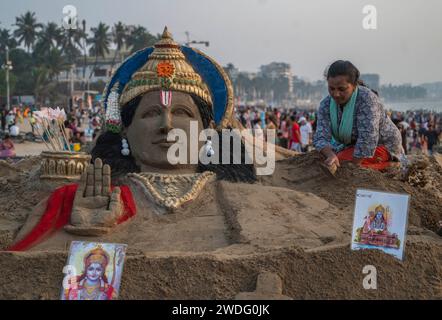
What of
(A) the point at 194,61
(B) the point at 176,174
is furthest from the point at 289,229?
(A) the point at 194,61

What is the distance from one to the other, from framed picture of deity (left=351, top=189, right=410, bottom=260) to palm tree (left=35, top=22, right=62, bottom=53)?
59849mm

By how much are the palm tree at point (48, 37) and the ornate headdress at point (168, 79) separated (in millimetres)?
56696

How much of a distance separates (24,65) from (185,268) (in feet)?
190

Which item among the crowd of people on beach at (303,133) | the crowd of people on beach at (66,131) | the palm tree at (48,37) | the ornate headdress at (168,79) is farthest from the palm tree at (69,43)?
the ornate headdress at (168,79)

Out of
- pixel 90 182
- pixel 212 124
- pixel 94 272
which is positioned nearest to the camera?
pixel 94 272

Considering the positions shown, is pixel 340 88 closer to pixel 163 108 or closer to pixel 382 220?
pixel 163 108

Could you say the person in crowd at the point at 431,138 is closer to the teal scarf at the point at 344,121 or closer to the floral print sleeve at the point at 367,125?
the teal scarf at the point at 344,121

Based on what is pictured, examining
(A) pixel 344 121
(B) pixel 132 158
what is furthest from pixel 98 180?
(A) pixel 344 121

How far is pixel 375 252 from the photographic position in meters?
4.07

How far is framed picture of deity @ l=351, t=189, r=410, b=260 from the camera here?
13.6 feet

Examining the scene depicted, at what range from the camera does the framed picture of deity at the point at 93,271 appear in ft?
12.5

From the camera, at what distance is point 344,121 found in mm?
6195

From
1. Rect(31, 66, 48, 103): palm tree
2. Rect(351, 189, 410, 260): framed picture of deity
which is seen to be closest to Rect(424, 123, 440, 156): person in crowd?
Rect(351, 189, 410, 260): framed picture of deity

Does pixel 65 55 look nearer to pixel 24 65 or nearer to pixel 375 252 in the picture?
pixel 24 65
